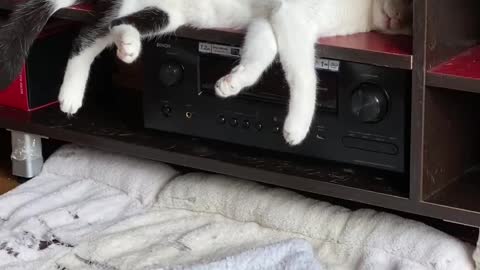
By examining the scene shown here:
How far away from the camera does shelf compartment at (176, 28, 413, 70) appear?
1400 millimetres

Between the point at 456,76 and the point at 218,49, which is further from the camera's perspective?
the point at 218,49

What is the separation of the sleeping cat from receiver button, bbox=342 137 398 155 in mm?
100

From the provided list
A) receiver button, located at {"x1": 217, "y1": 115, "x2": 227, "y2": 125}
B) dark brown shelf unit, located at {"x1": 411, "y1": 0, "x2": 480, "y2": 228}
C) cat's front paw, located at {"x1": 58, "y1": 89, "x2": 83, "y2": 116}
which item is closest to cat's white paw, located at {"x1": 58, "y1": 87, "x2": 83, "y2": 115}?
cat's front paw, located at {"x1": 58, "y1": 89, "x2": 83, "y2": 116}

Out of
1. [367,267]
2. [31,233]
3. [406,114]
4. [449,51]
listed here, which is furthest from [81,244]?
[449,51]

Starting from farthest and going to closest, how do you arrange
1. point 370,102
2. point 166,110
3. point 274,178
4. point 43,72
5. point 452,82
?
point 43,72 → point 166,110 → point 274,178 → point 370,102 → point 452,82

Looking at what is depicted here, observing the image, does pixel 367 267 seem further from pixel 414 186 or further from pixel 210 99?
pixel 210 99

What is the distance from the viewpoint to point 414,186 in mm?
1457

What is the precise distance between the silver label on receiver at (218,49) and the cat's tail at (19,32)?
27cm

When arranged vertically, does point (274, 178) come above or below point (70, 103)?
below

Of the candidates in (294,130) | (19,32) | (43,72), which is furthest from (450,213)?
(43,72)

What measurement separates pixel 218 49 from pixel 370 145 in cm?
32

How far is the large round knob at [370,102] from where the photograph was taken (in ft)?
4.87

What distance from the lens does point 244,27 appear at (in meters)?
1.55

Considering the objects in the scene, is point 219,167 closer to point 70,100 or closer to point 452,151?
point 70,100
